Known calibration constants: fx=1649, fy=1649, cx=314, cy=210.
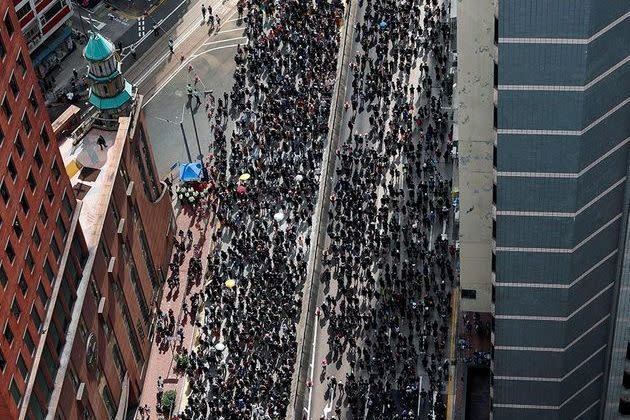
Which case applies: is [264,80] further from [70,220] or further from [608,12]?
[608,12]

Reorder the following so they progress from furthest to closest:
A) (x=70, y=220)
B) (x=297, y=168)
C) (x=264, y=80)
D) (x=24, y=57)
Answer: (x=264, y=80) < (x=297, y=168) < (x=70, y=220) < (x=24, y=57)

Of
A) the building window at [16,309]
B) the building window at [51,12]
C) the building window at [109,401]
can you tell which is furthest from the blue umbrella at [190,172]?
the building window at [16,309]

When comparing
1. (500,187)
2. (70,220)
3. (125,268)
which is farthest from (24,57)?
(500,187)

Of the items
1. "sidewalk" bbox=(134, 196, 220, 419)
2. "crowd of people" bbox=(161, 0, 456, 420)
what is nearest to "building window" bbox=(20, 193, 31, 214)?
"crowd of people" bbox=(161, 0, 456, 420)

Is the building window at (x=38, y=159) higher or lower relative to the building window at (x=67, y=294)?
higher

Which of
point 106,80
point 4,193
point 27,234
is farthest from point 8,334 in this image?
point 106,80

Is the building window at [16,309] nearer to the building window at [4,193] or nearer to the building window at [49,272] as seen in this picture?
the building window at [49,272]

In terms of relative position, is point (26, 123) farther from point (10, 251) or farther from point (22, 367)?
point (22, 367)
